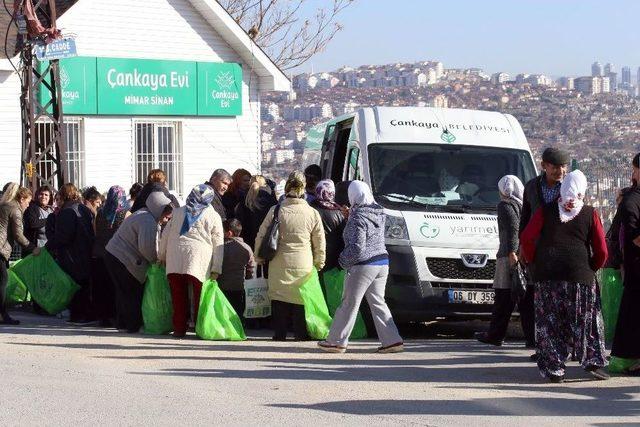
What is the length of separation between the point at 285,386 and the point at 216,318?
3.56 m

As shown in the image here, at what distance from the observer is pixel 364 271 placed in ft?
42.7

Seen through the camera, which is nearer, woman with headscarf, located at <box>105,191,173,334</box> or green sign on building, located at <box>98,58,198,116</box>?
woman with headscarf, located at <box>105,191,173,334</box>

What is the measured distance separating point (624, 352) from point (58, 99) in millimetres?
12759

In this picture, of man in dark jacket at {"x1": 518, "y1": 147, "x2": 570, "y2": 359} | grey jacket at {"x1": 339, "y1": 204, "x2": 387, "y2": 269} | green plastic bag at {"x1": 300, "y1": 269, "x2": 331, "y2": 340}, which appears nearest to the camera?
man in dark jacket at {"x1": 518, "y1": 147, "x2": 570, "y2": 359}

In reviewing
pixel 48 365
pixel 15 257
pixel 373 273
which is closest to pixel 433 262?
pixel 373 273

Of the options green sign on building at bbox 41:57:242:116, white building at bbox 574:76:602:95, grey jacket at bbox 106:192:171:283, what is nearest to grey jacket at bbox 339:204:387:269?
grey jacket at bbox 106:192:171:283

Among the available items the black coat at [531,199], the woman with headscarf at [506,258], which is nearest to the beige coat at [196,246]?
the woman with headscarf at [506,258]

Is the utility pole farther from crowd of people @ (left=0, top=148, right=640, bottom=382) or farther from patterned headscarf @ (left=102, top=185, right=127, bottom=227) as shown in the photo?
patterned headscarf @ (left=102, top=185, right=127, bottom=227)

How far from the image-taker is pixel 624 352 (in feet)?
37.2

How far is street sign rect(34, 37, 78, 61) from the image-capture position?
20.1m

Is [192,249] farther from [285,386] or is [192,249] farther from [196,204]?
[285,386]

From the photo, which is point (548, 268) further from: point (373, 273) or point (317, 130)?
point (317, 130)

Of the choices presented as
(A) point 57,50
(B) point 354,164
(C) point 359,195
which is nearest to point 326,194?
(B) point 354,164

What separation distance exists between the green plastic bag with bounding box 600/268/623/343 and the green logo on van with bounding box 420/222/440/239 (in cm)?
176
